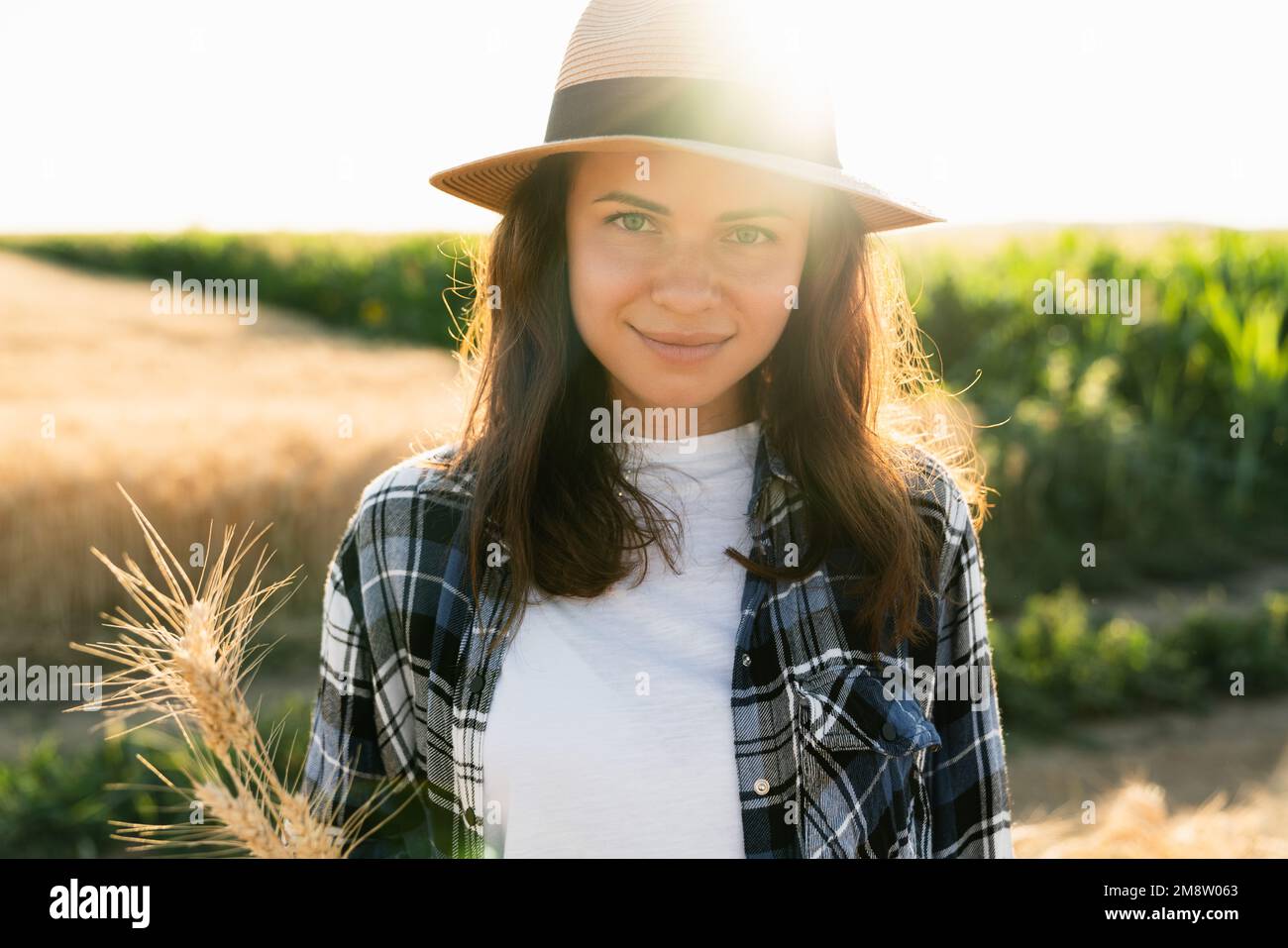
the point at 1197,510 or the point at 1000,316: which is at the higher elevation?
the point at 1000,316

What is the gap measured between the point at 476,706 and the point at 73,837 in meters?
2.79

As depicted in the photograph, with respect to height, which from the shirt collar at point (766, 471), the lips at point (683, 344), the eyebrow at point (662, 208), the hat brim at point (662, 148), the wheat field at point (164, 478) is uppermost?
the hat brim at point (662, 148)

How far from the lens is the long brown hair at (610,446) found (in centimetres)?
167

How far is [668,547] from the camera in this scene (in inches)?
66.5

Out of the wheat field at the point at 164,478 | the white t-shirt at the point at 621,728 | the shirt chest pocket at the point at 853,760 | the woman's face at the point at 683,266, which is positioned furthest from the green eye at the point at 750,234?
the wheat field at the point at 164,478

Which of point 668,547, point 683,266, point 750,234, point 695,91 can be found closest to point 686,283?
point 683,266

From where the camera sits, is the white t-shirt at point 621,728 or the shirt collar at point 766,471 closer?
the white t-shirt at point 621,728

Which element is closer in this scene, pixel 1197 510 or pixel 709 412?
pixel 709 412

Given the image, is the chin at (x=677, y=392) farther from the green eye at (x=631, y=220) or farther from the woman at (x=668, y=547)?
Result: the green eye at (x=631, y=220)

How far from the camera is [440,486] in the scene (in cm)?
174
